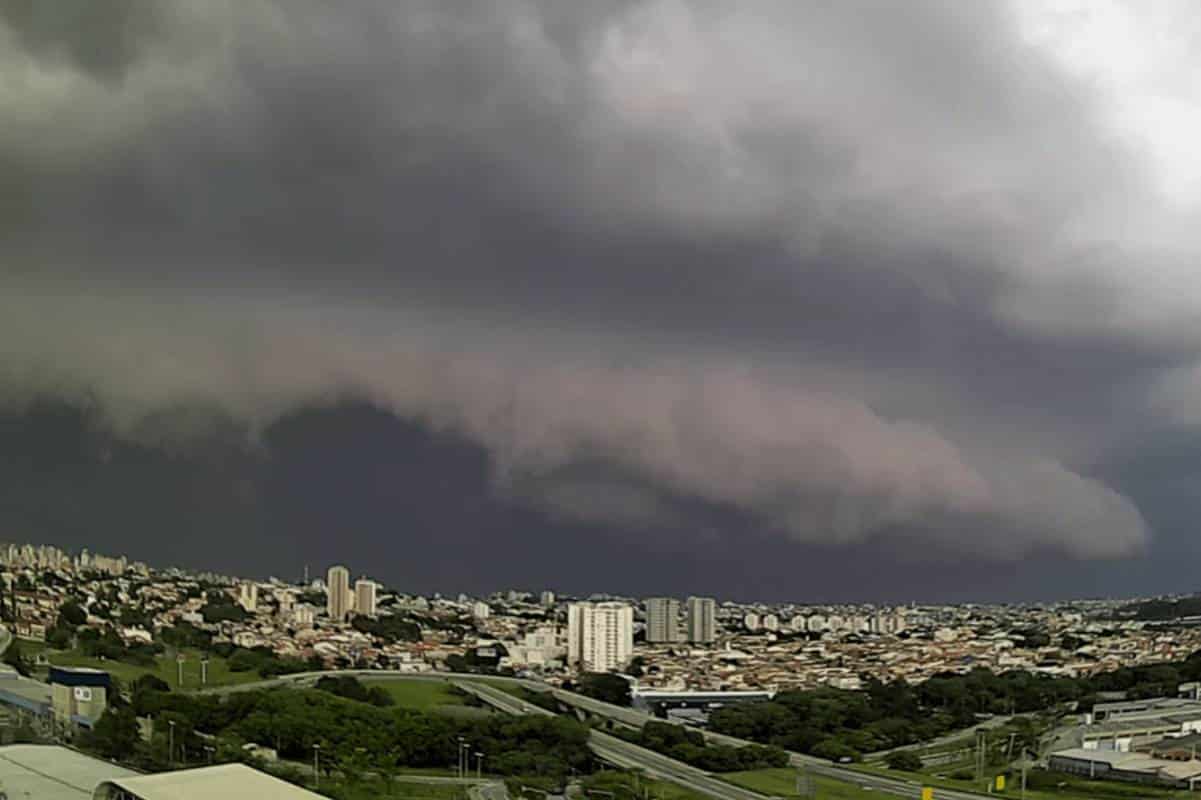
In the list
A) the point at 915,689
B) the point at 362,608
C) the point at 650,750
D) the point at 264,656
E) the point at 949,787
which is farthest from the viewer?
the point at 362,608

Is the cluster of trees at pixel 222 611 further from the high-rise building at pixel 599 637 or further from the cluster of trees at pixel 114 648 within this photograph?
the high-rise building at pixel 599 637

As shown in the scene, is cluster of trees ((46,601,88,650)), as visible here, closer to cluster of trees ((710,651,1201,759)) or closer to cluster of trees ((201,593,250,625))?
cluster of trees ((201,593,250,625))

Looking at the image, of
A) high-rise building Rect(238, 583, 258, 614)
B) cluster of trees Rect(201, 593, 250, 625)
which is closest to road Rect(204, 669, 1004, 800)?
cluster of trees Rect(201, 593, 250, 625)

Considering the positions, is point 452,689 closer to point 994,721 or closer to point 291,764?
point 291,764

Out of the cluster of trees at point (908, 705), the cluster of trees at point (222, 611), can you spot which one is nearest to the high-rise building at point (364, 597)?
the cluster of trees at point (222, 611)

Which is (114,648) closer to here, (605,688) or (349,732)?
(605,688)

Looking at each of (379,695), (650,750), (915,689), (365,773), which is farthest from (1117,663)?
(365,773)
